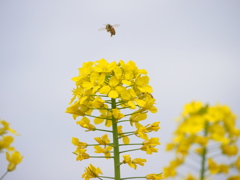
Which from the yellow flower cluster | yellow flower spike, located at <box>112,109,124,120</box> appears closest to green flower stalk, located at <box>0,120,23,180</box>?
the yellow flower cluster

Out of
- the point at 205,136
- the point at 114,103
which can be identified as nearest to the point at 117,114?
the point at 114,103

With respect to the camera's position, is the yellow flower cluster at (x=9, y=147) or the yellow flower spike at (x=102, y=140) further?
the yellow flower spike at (x=102, y=140)

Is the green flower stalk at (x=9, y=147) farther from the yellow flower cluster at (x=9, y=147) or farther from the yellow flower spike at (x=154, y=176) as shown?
the yellow flower spike at (x=154, y=176)

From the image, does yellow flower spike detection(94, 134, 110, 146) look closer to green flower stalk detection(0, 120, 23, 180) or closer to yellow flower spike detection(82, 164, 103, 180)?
yellow flower spike detection(82, 164, 103, 180)

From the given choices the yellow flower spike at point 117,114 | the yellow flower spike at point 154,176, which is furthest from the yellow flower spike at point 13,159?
the yellow flower spike at point 154,176

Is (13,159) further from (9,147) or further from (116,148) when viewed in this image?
(116,148)
